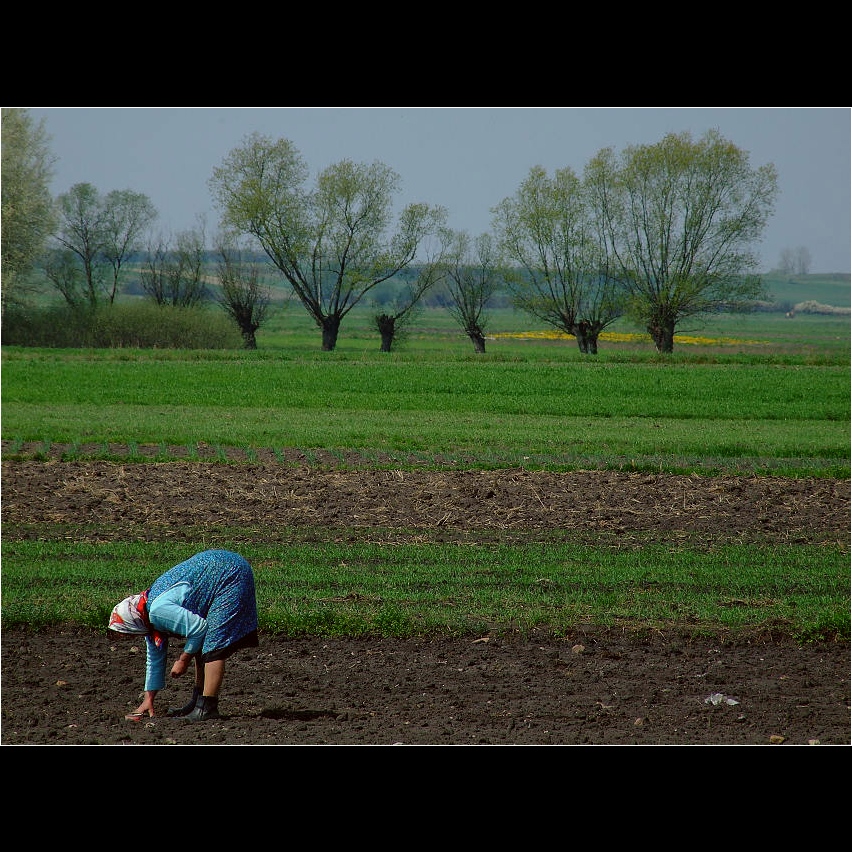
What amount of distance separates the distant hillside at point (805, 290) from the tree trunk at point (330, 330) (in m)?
17.2

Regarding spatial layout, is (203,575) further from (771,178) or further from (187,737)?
(771,178)

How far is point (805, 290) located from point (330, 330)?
22.5m

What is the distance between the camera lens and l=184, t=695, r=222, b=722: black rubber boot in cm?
563

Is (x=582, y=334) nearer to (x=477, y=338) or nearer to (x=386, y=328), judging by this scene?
(x=477, y=338)

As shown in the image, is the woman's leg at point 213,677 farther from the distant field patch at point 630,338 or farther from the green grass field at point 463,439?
the distant field patch at point 630,338

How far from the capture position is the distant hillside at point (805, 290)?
38969 mm

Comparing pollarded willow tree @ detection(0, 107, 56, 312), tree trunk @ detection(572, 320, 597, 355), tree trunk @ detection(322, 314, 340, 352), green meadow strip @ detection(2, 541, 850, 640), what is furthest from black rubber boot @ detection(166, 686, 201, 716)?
tree trunk @ detection(572, 320, 597, 355)

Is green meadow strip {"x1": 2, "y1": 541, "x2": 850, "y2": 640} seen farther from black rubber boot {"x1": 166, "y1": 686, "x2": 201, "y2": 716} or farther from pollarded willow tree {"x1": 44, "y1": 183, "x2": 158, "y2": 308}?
pollarded willow tree {"x1": 44, "y1": 183, "x2": 158, "y2": 308}

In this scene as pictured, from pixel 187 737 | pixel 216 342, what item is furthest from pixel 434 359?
pixel 187 737

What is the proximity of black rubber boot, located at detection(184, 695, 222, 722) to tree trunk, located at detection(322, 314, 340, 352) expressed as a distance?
105 feet

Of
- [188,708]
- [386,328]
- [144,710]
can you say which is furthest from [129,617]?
[386,328]

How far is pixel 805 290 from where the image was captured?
4438 centimetres

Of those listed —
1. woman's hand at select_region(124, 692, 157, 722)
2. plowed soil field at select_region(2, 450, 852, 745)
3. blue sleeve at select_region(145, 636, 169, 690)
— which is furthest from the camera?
plowed soil field at select_region(2, 450, 852, 745)

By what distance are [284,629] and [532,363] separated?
2451 cm
